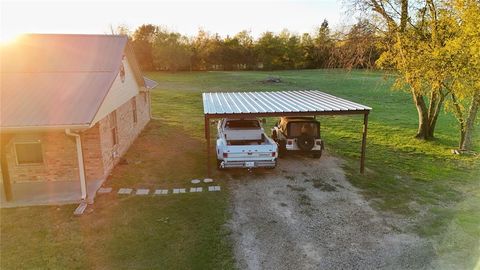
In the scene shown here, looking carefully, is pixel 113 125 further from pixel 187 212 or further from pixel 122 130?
pixel 187 212

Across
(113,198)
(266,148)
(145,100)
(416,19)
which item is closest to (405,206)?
(266,148)

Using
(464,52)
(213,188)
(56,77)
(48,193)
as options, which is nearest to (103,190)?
(48,193)

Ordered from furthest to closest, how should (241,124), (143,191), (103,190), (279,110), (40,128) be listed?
1. (241,124)
2. (279,110)
3. (143,191)
4. (103,190)
5. (40,128)

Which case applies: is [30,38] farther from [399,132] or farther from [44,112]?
[399,132]

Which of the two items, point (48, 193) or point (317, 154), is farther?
point (317, 154)

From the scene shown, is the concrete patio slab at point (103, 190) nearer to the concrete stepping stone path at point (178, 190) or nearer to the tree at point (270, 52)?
the concrete stepping stone path at point (178, 190)

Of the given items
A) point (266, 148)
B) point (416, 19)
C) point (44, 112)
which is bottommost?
point (266, 148)

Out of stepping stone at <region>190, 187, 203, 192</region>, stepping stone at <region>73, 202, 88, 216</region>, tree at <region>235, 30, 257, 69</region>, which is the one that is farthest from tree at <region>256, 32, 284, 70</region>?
stepping stone at <region>73, 202, 88, 216</region>

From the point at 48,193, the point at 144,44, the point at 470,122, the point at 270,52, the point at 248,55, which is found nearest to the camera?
the point at 48,193
